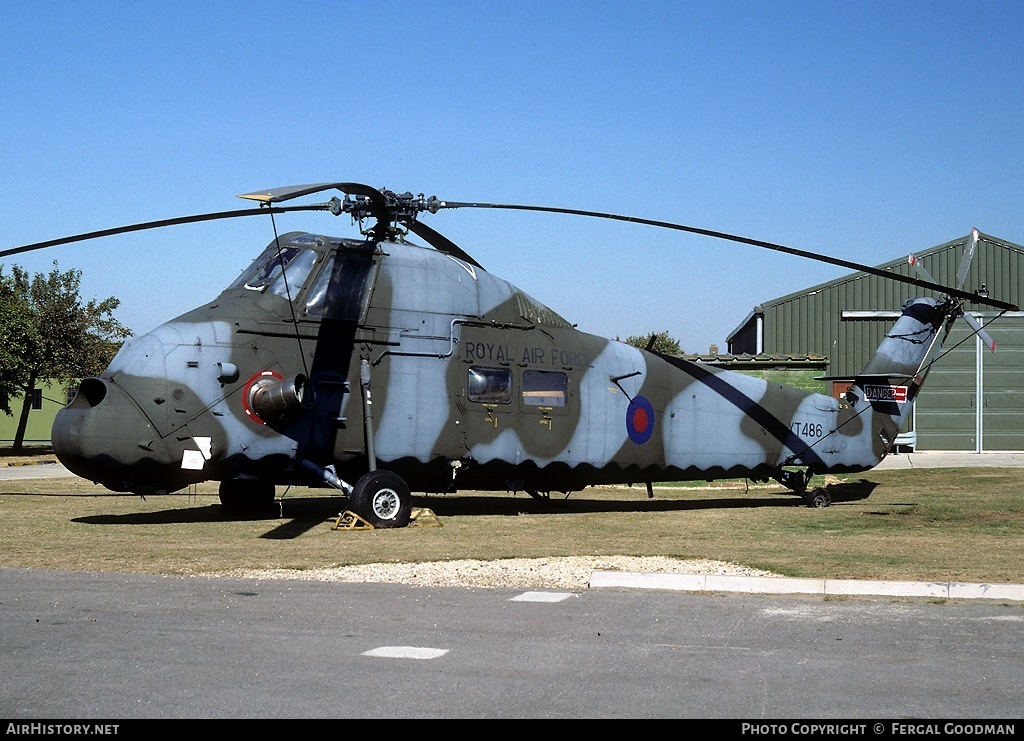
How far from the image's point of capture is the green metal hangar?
48.3 m

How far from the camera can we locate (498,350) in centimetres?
1842

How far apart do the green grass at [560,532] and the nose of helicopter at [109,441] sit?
0.83 m

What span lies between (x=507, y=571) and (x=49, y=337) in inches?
1723

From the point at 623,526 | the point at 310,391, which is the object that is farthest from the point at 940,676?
the point at 310,391

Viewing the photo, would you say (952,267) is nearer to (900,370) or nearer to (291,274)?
(900,370)

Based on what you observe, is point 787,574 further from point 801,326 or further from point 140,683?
point 801,326

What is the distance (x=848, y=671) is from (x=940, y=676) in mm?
546

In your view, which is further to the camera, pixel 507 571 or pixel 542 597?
pixel 507 571

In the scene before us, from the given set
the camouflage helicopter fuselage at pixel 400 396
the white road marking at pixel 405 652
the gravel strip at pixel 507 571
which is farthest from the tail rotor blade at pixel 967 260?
the white road marking at pixel 405 652

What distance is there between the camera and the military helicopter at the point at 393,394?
51.1ft

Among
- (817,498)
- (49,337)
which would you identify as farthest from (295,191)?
(49,337)

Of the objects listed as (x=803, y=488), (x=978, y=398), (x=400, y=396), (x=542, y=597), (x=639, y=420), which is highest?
(x=978, y=398)

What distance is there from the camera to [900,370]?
22.6 metres

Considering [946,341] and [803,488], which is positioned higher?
[946,341]
